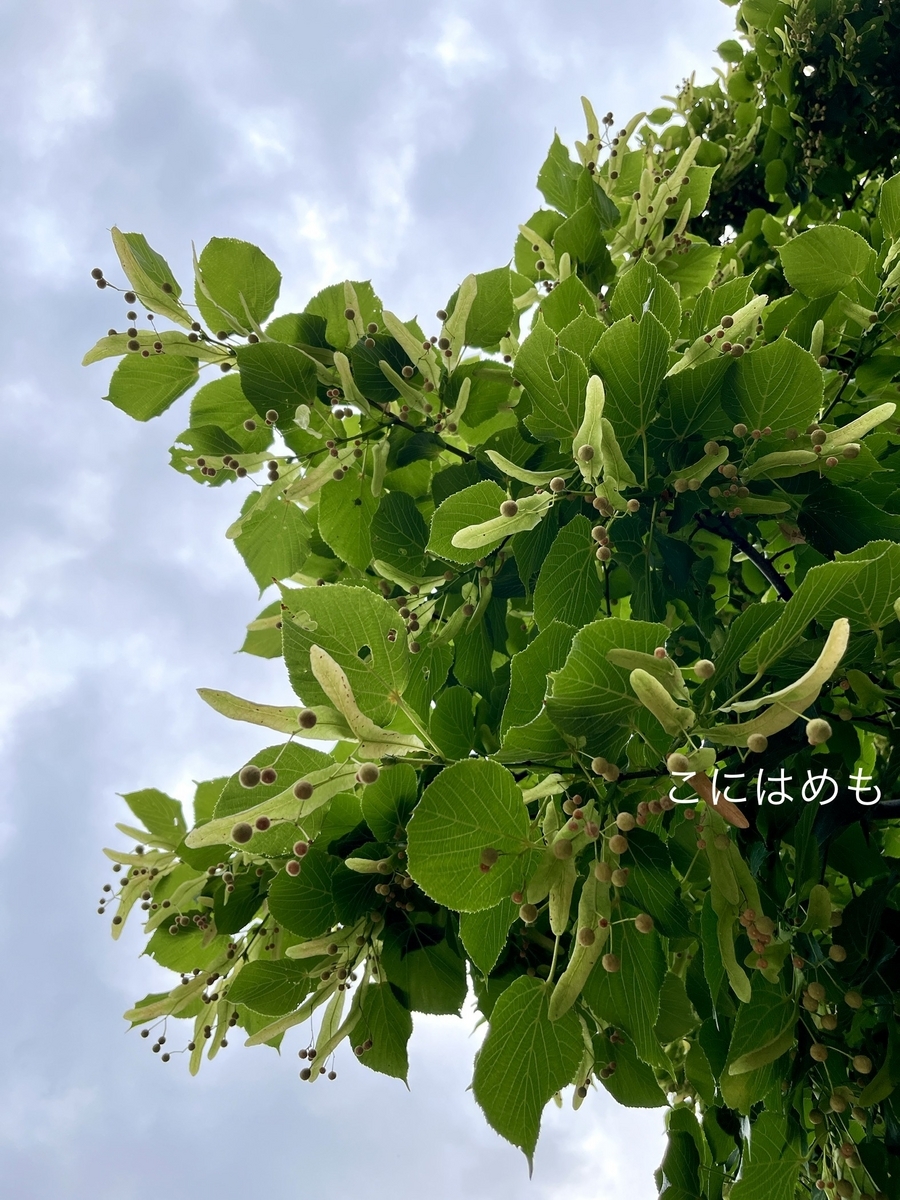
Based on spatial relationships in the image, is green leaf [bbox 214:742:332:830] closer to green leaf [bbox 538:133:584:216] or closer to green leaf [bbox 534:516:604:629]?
green leaf [bbox 534:516:604:629]

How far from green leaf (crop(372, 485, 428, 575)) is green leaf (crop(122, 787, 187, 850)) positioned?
27.8 inches

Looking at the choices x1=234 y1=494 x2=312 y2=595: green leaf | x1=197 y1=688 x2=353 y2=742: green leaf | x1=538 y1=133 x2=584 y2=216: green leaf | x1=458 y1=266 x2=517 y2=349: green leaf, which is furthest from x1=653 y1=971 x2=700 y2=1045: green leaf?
x1=538 y1=133 x2=584 y2=216: green leaf

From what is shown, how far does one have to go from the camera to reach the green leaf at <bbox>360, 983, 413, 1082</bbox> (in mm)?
1353

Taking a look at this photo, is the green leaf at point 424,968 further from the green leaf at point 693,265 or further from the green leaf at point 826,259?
the green leaf at point 693,265

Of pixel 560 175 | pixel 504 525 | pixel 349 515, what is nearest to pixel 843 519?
pixel 504 525

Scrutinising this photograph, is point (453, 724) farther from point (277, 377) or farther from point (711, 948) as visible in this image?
point (277, 377)

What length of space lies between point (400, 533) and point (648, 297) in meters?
0.59

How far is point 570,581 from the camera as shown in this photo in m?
1.25

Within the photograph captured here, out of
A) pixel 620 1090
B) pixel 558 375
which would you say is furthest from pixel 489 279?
pixel 620 1090

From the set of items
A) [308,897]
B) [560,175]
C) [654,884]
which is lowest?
[654,884]

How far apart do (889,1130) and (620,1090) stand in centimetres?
39

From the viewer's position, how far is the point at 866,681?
44.1 inches

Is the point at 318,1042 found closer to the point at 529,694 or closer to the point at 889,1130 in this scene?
the point at 529,694

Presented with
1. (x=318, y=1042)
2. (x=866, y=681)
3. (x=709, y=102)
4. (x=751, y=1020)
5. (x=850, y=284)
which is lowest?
(x=751, y=1020)
